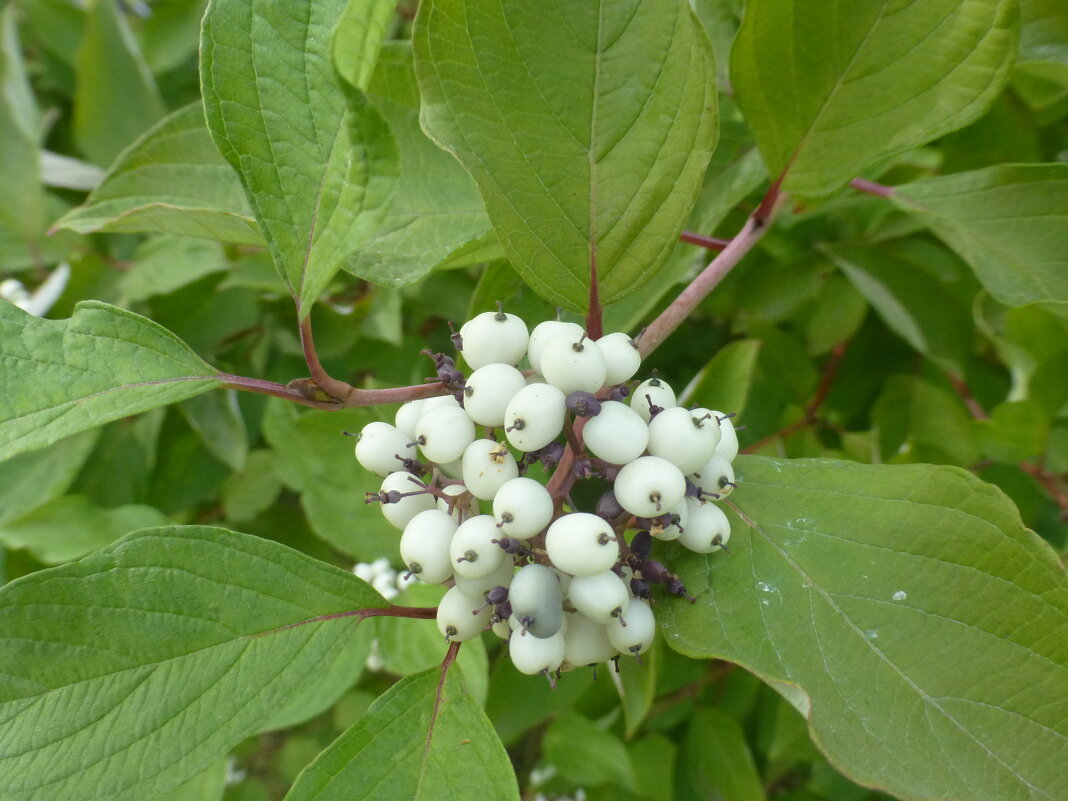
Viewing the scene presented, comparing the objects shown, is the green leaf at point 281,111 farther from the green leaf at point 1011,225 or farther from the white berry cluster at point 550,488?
the green leaf at point 1011,225

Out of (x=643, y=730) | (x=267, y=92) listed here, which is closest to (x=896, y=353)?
(x=643, y=730)

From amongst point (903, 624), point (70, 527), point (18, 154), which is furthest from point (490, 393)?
point (18, 154)

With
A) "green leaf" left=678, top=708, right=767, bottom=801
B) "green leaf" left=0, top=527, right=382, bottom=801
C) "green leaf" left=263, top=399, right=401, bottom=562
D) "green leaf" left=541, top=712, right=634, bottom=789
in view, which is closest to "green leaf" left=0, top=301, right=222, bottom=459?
"green leaf" left=0, top=527, right=382, bottom=801

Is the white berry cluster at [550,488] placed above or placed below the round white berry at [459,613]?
above

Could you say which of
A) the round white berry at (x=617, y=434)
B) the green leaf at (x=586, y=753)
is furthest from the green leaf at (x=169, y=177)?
the green leaf at (x=586, y=753)

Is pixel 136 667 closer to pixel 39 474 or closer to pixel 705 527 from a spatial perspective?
pixel 705 527

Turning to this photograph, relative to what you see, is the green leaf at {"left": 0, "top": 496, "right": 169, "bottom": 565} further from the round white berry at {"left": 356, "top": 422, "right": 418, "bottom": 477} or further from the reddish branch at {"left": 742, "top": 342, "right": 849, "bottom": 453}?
the reddish branch at {"left": 742, "top": 342, "right": 849, "bottom": 453}
